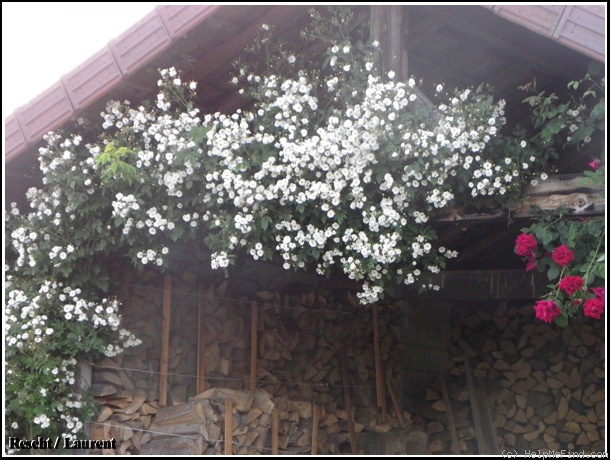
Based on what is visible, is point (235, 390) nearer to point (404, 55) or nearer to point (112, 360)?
point (112, 360)

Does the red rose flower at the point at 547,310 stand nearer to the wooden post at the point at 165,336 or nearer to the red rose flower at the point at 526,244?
the red rose flower at the point at 526,244

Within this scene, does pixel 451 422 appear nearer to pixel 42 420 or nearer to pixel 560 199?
pixel 560 199

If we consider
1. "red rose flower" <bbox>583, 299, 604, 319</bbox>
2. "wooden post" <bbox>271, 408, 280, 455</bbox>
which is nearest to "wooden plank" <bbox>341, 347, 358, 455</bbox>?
"wooden post" <bbox>271, 408, 280, 455</bbox>

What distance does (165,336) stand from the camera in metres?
5.49

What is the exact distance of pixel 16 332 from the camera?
15.2 ft

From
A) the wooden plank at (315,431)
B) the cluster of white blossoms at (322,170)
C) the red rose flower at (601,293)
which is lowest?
the wooden plank at (315,431)

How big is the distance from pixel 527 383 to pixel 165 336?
12.2 ft

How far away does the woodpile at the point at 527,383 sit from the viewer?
732 centimetres

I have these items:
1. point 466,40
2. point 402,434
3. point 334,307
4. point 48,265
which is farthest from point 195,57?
point 402,434

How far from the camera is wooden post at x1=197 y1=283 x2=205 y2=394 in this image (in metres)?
5.66

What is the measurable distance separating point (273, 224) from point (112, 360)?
1.49 meters

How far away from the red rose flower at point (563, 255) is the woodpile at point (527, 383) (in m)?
3.70

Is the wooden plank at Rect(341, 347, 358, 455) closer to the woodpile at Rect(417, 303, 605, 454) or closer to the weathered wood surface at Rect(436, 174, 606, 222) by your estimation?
the woodpile at Rect(417, 303, 605, 454)

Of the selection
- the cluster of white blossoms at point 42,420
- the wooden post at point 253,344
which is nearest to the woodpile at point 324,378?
the wooden post at point 253,344
